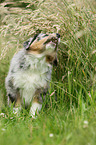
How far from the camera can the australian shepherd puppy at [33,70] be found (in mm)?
3119

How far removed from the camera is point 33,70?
3.19m

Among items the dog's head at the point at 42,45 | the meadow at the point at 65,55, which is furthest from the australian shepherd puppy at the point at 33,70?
the meadow at the point at 65,55

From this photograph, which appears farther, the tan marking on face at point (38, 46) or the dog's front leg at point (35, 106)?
the dog's front leg at point (35, 106)

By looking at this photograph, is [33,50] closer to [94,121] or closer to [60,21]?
[60,21]

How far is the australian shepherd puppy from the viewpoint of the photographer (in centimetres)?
312

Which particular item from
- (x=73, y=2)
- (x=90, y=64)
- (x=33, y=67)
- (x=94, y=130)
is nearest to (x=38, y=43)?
(x=33, y=67)

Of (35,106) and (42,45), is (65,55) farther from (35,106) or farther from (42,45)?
(35,106)

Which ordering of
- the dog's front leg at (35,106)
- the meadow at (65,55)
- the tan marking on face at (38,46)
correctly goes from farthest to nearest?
1. the dog's front leg at (35,106)
2. the tan marking on face at (38,46)
3. the meadow at (65,55)

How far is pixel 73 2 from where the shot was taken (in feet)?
12.0

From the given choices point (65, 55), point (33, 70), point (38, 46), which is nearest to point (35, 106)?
point (33, 70)

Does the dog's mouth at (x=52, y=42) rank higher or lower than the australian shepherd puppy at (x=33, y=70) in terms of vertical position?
higher

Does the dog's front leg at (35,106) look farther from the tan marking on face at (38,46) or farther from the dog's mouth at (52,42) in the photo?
the dog's mouth at (52,42)

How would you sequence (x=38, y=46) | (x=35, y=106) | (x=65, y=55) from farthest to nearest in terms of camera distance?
(x=65, y=55) → (x=35, y=106) → (x=38, y=46)

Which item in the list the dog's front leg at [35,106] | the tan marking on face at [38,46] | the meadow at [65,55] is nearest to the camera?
the meadow at [65,55]
